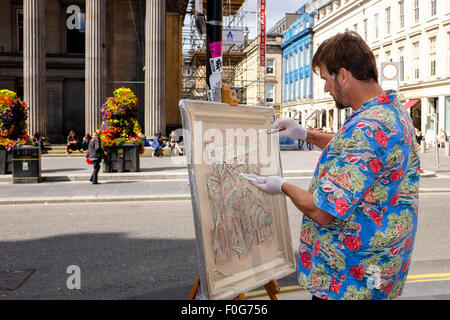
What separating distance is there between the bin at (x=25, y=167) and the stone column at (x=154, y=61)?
10316 mm

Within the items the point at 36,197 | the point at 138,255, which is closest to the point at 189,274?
the point at 138,255

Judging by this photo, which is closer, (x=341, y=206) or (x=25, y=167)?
(x=341, y=206)

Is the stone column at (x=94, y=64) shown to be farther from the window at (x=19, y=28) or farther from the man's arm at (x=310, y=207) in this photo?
the man's arm at (x=310, y=207)

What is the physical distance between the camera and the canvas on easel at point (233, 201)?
273cm

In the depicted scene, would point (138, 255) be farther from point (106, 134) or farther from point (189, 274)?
point (106, 134)

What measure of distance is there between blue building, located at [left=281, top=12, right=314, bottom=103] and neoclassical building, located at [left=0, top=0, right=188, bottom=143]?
31763 mm

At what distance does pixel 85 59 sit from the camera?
2631 centimetres

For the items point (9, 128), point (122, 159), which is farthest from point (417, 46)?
point (9, 128)

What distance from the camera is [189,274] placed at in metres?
5.36

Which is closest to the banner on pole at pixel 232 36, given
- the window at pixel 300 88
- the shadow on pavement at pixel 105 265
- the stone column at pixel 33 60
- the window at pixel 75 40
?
the window at pixel 75 40

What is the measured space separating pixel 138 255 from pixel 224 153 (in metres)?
3.71

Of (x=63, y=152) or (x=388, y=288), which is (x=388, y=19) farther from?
(x=388, y=288)

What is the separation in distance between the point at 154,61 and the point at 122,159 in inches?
349

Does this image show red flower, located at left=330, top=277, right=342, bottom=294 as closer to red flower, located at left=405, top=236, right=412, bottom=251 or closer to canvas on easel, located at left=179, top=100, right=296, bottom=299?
red flower, located at left=405, top=236, right=412, bottom=251
